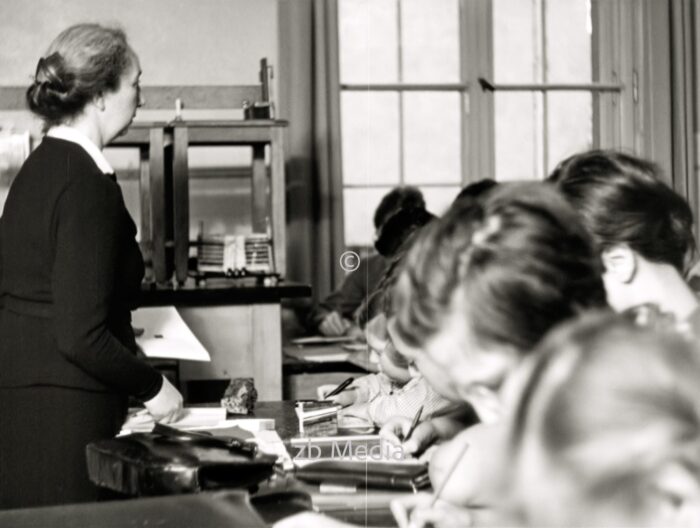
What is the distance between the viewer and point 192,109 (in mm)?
4617

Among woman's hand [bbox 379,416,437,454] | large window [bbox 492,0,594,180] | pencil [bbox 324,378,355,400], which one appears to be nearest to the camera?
woman's hand [bbox 379,416,437,454]

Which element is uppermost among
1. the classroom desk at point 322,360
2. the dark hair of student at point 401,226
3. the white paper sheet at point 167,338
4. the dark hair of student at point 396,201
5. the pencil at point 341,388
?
the dark hair of student at point 396,201

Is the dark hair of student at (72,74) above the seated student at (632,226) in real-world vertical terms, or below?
above

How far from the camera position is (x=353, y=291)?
4.67 m

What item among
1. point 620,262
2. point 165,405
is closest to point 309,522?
point 620,262

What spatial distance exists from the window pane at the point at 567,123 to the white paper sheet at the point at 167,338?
3326mm

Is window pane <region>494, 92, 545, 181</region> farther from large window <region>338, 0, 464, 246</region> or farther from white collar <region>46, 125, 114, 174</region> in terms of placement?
white collar <region>46, 125, 114, 174</region>

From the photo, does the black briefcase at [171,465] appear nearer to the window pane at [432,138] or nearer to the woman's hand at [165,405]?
the woman's hand at [165,405]

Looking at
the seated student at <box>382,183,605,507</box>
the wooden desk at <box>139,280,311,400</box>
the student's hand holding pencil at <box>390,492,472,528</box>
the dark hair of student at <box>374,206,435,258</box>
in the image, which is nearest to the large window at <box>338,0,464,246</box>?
the wooden desk at <box>139,280,311,400</box>

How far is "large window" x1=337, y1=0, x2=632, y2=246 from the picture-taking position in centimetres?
527

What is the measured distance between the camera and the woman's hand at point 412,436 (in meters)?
1.96

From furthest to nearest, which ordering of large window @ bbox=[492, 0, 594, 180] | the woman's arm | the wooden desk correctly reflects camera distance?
large window @ bbox=[492, 0, 594, 180] < the wooden desk < the woman's arm

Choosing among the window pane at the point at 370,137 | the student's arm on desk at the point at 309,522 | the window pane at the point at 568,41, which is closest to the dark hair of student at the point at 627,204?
the student's arm on desk at the point at 309,522

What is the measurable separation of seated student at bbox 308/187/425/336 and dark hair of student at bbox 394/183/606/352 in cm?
329
